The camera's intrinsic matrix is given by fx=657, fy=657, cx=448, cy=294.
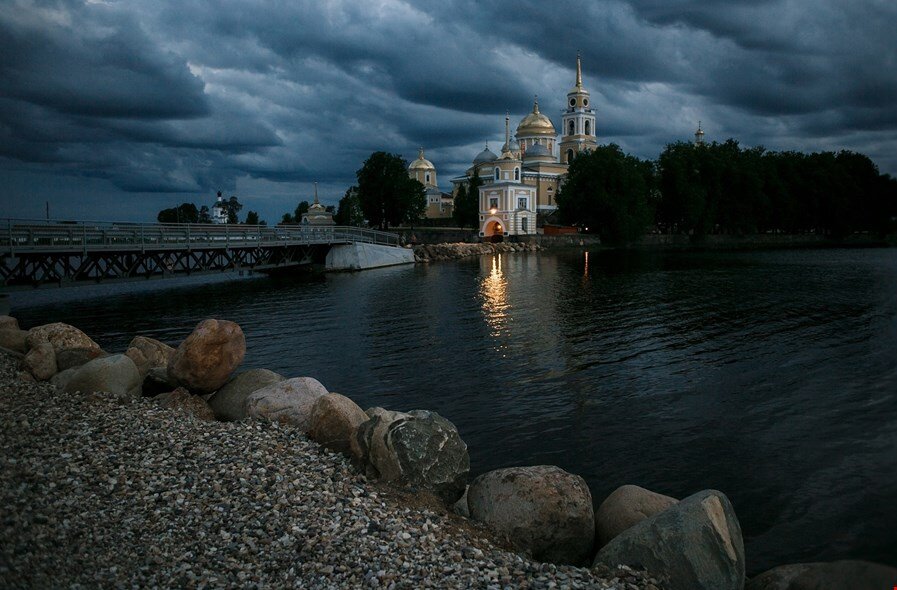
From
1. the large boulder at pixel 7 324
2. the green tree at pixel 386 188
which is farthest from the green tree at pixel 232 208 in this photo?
the large boulder at pixel 7 324

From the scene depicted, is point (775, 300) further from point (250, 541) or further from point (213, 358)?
point (250, 541)

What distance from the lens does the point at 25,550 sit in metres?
6.26

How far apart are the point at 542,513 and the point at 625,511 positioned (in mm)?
1157

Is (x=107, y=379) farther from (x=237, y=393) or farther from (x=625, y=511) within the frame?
(x=625, y=511)

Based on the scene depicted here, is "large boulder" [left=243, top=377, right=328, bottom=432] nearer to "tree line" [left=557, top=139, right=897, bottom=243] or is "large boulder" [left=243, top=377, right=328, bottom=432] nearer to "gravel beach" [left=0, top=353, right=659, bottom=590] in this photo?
"gravel beach" [left=0, top=353, right=659, bottom=590]

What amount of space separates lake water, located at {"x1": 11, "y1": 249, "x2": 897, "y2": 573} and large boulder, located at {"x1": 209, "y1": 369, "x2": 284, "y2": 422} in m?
3.33

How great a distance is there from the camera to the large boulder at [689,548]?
6992 millimetres

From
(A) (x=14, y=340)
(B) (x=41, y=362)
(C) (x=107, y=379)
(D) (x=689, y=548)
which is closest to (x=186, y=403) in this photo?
(C) (x=107, y=379)

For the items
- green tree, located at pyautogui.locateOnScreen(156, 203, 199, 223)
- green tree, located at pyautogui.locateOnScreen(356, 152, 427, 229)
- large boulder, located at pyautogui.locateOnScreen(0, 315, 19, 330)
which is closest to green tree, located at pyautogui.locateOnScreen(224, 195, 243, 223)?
green tree, located at pyautogui.locateOnScreen(156, 203, 199, 223)

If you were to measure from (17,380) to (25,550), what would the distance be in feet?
29.0

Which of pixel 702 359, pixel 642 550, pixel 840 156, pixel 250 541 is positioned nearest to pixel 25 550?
pixel 250 541

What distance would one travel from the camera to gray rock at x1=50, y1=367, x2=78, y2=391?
13461 mm

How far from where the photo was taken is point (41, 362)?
14336 millimetres

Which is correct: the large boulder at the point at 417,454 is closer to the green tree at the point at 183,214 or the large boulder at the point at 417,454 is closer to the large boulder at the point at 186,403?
the large boulder at the point at 186,403
